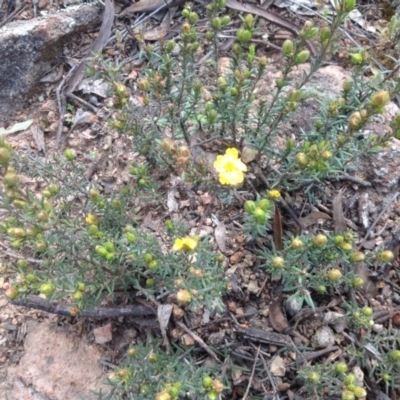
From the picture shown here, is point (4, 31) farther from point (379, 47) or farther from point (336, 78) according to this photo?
point (379, 47)

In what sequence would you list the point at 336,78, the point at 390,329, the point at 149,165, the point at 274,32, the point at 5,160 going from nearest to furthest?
the point at 5,160 → the point at 390,329 → the point at 149,165 → the point at 336,78 → the point at 274,32

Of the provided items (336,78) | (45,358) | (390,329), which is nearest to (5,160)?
(45,358)

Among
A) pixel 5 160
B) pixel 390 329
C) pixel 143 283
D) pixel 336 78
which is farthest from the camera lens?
pixel 336 78

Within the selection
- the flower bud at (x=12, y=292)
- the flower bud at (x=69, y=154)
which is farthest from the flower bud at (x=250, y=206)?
the flower bud at (x=12, y=292)

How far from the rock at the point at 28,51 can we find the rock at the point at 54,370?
2262 millimetres

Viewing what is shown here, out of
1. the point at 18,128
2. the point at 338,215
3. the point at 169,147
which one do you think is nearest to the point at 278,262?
the point at 169,147

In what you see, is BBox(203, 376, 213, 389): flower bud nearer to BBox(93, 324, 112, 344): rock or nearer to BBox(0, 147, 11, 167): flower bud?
BBox(93, 324, 112, 344): rock

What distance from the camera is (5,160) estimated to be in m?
2.50

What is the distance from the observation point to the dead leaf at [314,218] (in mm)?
3670

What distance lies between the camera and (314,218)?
368 cm

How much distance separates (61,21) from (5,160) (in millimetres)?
2720

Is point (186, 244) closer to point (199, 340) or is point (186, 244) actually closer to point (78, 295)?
point (78, 295)

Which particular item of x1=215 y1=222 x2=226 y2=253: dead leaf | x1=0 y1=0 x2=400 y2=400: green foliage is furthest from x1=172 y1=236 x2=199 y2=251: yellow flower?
x1=215 y1=222 x2=226 y2=253: dead leaf

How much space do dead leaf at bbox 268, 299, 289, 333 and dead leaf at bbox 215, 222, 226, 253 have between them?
55cm
